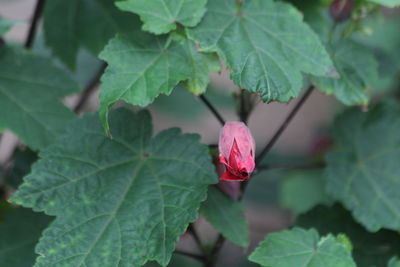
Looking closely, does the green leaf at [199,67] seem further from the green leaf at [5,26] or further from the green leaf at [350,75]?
the green leaf at [5,26]

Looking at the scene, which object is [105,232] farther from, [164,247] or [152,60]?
[152,60]

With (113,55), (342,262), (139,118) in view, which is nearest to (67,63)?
(139,118)

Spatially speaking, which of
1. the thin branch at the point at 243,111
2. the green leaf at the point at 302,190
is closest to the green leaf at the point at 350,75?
the thin branch at the point at 243,111

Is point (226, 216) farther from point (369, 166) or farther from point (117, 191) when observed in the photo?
point (369, 166)

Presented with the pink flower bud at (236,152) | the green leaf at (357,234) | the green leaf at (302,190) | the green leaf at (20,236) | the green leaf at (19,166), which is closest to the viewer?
the pink flower bud at (236,152)

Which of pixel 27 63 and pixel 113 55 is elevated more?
pixel 113 55

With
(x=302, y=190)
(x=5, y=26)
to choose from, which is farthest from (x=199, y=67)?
(x=302, y=190)

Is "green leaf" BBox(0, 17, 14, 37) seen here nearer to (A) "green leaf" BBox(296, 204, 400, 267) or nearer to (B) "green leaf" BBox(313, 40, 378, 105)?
(B) "green leaf" BBox(313, 40, 378, 105)
